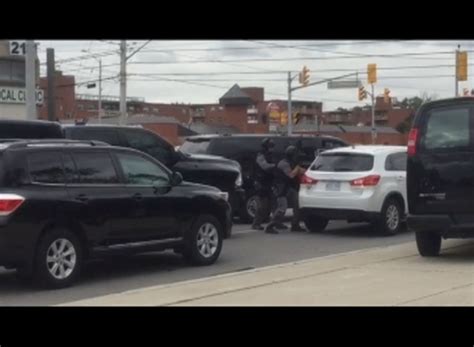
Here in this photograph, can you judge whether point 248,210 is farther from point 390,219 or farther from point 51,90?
point 51,90

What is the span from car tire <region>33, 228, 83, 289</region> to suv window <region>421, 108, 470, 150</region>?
4887mm

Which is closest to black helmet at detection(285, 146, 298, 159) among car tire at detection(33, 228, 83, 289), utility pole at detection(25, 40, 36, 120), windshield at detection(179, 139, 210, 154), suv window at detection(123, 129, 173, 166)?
suv window at detection(123, 129, 173, 166)

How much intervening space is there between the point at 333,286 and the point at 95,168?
3.41 metres

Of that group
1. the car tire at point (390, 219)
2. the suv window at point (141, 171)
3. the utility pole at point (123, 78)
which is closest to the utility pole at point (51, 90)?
the utility pole at point (123, 78)

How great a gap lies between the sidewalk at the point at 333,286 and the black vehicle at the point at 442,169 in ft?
1.93

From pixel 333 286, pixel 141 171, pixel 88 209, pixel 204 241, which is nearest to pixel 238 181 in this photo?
pixel 204 241

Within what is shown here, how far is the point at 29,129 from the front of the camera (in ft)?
44.4

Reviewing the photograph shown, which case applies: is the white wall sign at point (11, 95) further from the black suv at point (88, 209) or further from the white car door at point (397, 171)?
the black suv at point (88, 209)

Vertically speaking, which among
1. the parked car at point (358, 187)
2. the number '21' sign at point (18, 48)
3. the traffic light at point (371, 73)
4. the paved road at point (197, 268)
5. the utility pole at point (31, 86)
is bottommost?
the paved road at point (197, 268)

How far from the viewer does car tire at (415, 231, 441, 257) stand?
10.9 meters

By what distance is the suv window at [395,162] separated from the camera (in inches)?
570
